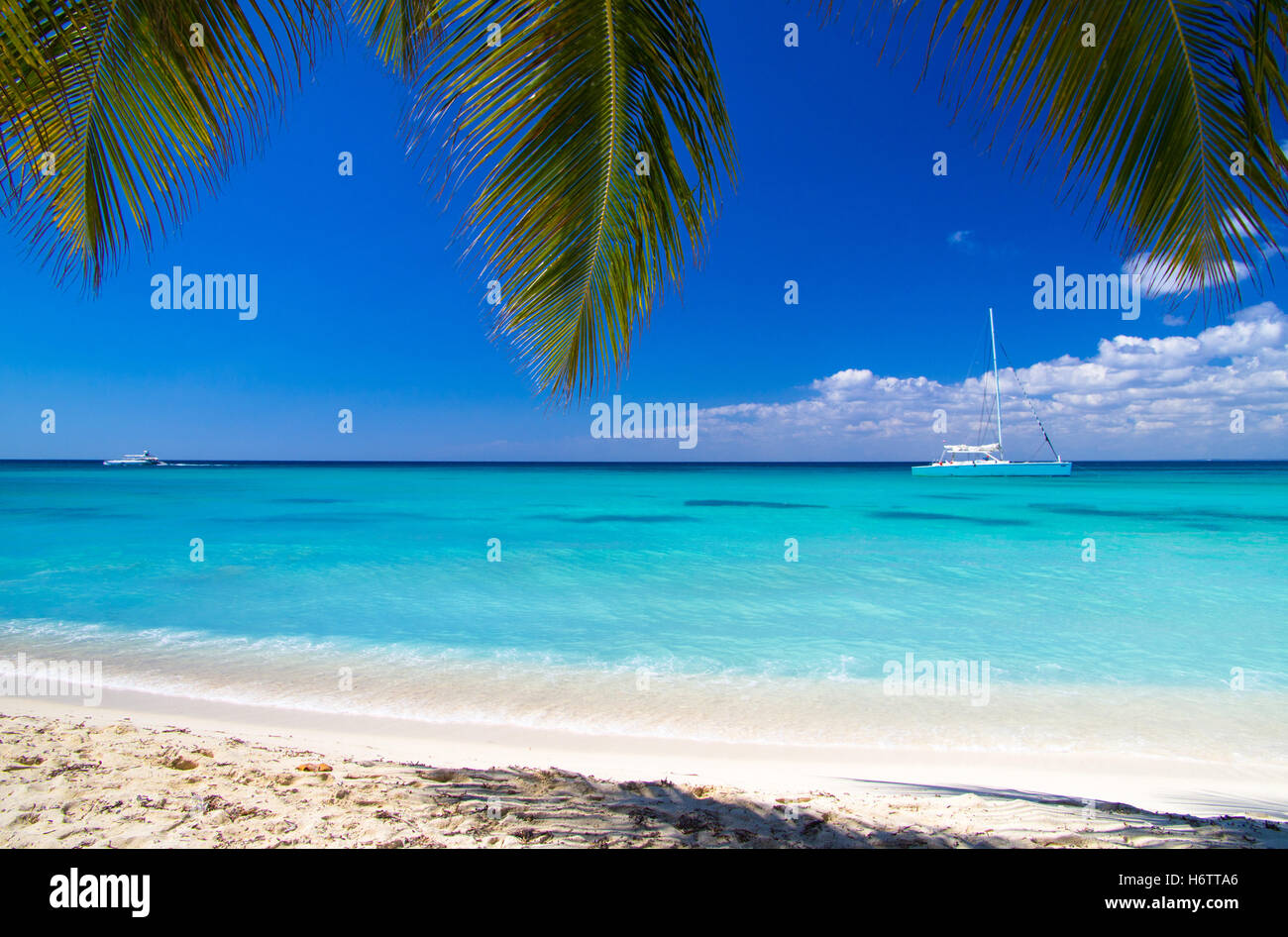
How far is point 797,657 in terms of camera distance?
25.2 feet

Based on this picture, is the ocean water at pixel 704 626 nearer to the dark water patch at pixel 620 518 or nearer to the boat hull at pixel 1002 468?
the dark water patch at pixel 620 518

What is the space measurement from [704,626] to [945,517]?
66.7 feet

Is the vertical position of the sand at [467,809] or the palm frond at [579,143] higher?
the palm frond at [579,143]

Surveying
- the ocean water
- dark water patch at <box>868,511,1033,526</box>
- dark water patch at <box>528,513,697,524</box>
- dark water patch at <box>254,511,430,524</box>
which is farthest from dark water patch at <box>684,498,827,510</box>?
dark water patch at <box>254,511,430,524</box>

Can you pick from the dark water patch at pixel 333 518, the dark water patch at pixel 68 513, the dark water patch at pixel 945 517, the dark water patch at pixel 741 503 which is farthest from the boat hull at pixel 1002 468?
the dark water patch at pixel 68 513

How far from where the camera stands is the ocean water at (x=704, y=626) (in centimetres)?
580

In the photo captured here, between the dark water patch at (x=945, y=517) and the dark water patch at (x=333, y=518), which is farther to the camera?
the dark water patch at (x=333, y=518)

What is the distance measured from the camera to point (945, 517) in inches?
1039

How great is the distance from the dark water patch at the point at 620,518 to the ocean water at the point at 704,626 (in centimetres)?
291

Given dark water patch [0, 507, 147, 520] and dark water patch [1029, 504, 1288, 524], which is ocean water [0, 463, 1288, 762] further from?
dark water patch [1029, 504, 1288, 524]

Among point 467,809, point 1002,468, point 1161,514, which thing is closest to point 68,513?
point 467,809

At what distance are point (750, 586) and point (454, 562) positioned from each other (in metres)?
7.19

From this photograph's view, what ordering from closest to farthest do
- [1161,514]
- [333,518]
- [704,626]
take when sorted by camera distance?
1. [704,626]
2. [333,518]
3. [1161,514]

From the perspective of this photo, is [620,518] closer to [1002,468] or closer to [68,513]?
[68,513]
